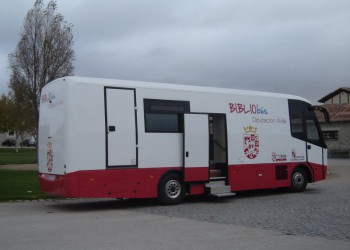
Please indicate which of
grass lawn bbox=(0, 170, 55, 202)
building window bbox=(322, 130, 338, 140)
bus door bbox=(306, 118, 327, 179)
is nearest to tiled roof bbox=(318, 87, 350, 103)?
building window bbox=(322, 130, 338, 140)

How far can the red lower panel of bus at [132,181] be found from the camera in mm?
12586

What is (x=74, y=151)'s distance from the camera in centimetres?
1256

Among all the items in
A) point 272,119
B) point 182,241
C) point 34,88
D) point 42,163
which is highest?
point 34,88

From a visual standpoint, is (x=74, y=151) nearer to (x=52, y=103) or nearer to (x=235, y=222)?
(x=52, y=103)

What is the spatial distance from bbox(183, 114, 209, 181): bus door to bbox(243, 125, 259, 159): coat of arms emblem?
1.61 meters

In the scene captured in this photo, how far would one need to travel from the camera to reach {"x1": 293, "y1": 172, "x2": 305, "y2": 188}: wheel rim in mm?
17469

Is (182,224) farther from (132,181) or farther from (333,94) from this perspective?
(333,94)

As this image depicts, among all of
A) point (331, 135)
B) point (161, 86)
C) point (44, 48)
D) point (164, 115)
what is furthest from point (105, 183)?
point (331, 135)

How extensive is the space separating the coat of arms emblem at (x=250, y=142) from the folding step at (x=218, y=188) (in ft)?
4.39

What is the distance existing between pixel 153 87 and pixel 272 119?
Result: 4739 mm

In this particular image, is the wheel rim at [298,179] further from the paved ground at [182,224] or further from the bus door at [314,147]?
the paved ground at [182,224]

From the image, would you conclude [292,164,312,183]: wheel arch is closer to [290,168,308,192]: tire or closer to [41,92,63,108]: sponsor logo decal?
[290,168,308,192]: tire

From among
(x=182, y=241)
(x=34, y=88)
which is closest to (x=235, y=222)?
(x=182, y=241)

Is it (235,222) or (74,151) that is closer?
(235,222)
